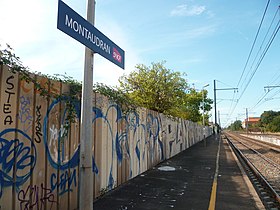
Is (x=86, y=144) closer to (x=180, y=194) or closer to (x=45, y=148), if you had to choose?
(x=45, y=148)

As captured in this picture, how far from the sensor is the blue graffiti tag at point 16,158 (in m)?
3.58

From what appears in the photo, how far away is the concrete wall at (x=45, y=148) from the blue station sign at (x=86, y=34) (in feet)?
4.09

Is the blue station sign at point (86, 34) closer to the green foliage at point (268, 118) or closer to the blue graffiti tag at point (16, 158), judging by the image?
the blue graffiti tag at point (16, 158)

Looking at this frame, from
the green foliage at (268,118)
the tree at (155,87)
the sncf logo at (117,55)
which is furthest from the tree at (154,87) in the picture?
the green foliage at (268,118)

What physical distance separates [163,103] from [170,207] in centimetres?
1413

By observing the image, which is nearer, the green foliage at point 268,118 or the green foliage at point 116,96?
the green foliage at point 116,96

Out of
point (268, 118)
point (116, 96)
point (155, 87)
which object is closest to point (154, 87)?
point (155, 87)

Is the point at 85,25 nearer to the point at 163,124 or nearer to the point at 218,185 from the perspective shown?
the point at 218,185

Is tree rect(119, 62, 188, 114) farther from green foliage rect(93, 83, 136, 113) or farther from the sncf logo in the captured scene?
the sncf logo

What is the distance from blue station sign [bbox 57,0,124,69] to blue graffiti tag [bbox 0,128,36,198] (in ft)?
5.50

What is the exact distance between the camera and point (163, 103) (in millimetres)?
19375

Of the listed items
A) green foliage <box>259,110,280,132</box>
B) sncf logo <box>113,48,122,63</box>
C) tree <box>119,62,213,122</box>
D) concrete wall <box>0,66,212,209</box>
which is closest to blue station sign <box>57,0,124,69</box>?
sncf logo <box>113,48,122,63</box>

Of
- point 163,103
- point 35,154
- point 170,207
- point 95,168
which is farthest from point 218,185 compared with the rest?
point 163,103

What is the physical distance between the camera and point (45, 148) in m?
4.36
